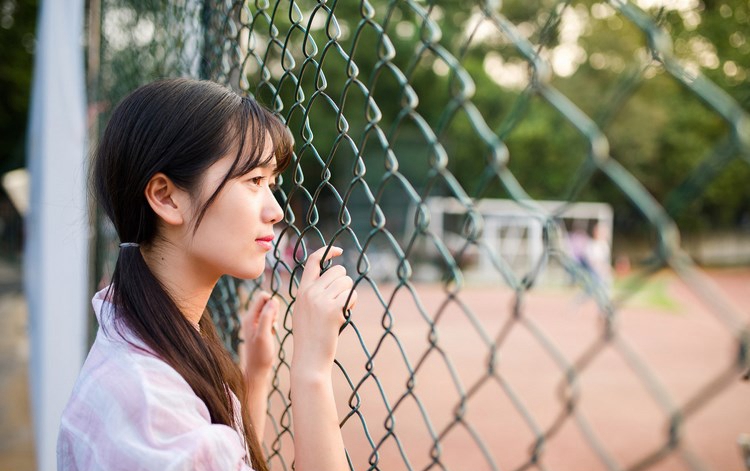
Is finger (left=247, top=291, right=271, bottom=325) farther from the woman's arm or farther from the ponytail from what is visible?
the woman's arm

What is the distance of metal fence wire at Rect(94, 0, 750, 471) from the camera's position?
1.90 ft

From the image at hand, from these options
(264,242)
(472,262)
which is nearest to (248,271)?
(264,242)

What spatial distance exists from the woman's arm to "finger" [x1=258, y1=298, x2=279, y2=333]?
1.28 ft

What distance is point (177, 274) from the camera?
1.22 m

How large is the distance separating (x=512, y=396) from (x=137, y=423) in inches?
21.3

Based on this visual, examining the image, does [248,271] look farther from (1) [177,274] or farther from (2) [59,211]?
(2) [59,211]

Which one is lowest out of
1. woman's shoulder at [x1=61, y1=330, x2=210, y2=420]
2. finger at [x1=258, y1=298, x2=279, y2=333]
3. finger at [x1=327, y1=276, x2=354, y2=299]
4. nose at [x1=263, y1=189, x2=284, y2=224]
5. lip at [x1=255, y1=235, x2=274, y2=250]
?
woman's shoulder at [x1=61, y1=330, x2=210, y2=420]

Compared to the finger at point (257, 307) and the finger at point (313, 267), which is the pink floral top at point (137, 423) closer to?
the finger at point (313, 267)

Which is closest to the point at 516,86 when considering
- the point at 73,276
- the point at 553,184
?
the point at 553,184

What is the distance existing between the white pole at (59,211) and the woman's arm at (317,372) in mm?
2346

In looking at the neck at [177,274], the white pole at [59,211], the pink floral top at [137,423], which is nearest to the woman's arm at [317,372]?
the pink floral top at [137,423]

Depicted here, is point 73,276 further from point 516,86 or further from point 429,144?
point 516,86

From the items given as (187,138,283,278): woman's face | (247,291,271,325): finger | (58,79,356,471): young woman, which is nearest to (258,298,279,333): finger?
(247,291,271,325): finger

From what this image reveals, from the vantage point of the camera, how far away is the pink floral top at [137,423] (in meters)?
0.91
